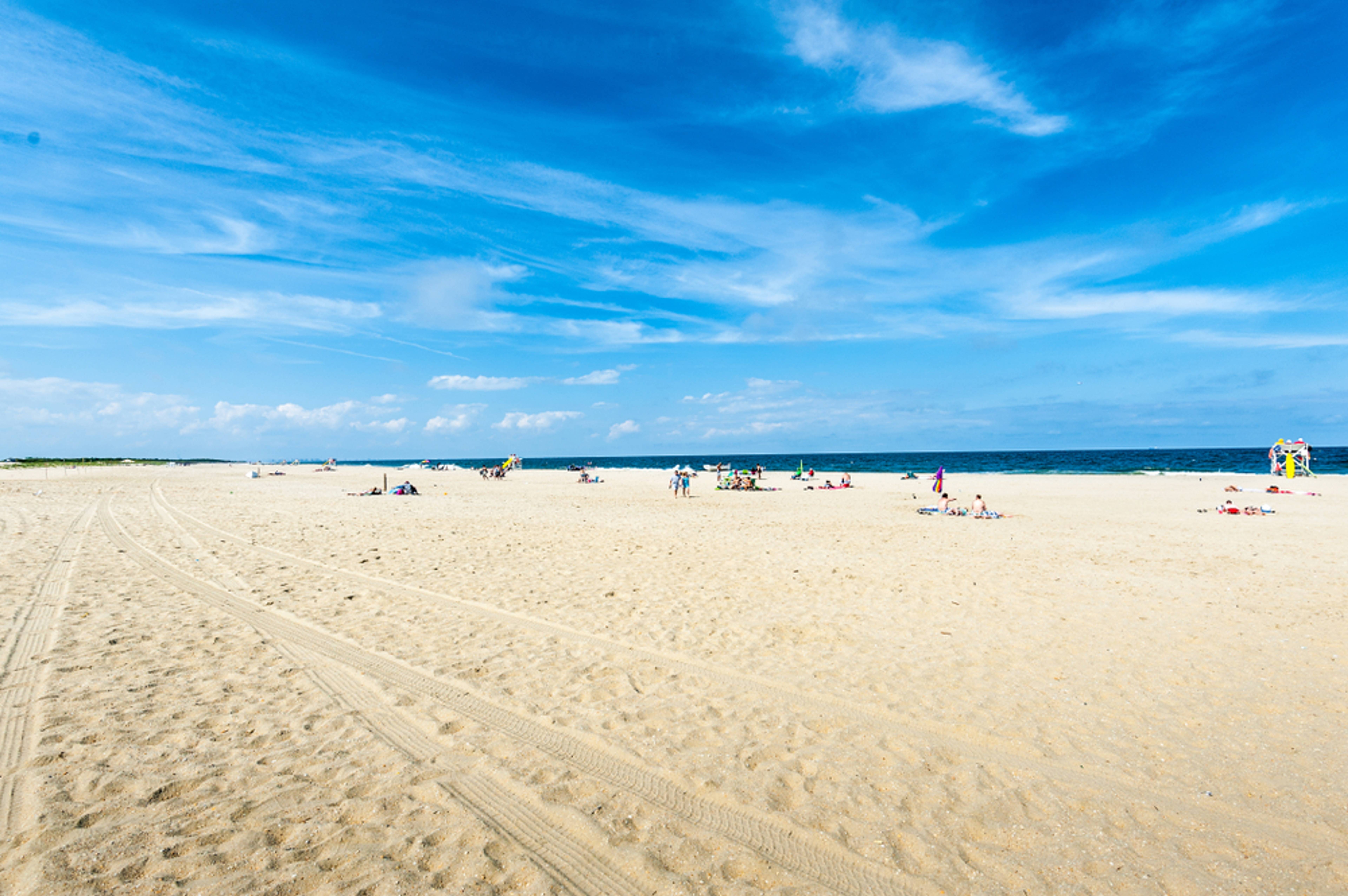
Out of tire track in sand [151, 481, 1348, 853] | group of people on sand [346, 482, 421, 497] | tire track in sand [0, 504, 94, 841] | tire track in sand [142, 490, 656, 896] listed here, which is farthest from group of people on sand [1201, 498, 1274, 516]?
group of people on sand [346, 482, 421, 497]

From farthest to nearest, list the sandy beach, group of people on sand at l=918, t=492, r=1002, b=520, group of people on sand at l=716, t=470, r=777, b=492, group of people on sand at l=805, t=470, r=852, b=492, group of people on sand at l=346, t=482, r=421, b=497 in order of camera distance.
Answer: group of people on sand at l=716, t=470, r=777, b=492, group of people on sand at l=805, t=470, r=852, b=492, group of people on sand at l=346, t=482, r=421, b=497, group of people on sand at l=918, t=492, r=1002, b=520, the sandy beach

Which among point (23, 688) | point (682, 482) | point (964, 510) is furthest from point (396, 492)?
point (23, 688)

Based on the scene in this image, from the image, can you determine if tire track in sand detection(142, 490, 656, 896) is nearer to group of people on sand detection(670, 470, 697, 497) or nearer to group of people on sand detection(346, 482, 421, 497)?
group of people on sand detection(670, 470, 697, 497)

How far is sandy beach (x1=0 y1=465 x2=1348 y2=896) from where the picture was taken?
11.7 feet

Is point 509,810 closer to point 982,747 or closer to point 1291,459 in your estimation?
point 982,747

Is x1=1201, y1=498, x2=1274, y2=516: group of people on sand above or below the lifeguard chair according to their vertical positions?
below

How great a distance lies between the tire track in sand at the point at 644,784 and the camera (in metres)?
3.51

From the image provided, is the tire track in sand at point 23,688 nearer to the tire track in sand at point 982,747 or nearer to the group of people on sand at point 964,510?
the tire track in sand at point 982,747

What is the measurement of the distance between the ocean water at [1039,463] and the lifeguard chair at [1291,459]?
3.26 metres

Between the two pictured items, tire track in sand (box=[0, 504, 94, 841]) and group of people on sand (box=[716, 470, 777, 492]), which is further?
group of people on sand (box=[716, 470, 777, 492])

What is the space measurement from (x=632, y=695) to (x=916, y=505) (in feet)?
73.6

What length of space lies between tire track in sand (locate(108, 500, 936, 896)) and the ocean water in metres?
50.8

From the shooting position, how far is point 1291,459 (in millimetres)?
40438

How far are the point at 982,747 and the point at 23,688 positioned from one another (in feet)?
29.3
